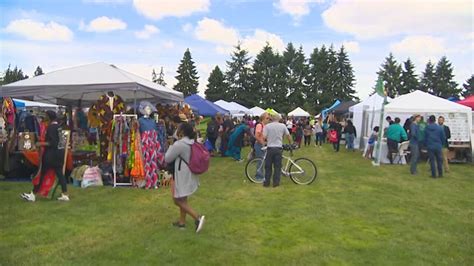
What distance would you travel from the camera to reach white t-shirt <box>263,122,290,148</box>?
929cm

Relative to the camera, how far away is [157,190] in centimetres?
900

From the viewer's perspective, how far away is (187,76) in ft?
234

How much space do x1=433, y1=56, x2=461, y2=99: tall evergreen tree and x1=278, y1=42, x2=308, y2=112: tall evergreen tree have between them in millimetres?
19590

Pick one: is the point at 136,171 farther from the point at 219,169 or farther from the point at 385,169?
the point at 385,169

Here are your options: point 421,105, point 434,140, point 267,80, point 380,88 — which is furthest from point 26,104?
point 267,80

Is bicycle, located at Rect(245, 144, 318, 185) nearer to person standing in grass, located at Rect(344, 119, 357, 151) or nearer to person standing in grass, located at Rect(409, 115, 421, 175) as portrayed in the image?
person standing in grass, located at Rect(409, 115, 421, 175)

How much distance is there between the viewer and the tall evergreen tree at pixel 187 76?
231ft

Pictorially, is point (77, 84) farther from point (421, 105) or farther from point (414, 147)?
point (421, 105)

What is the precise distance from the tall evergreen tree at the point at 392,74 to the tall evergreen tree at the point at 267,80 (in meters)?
15.8

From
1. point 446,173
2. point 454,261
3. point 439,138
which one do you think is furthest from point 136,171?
point 446,173

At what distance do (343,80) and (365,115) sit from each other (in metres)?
51.8

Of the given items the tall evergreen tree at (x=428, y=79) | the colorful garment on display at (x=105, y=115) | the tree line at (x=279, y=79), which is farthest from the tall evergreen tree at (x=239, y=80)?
the colorful garment on display at (x=105, y=115)

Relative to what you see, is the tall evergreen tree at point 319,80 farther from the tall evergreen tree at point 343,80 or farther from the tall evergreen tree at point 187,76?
the tall evergreen tree at point 187,76

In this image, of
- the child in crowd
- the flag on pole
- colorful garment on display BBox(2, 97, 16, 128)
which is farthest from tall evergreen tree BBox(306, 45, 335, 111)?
colorful garment on display BBox(2, 97, 16, 128)
